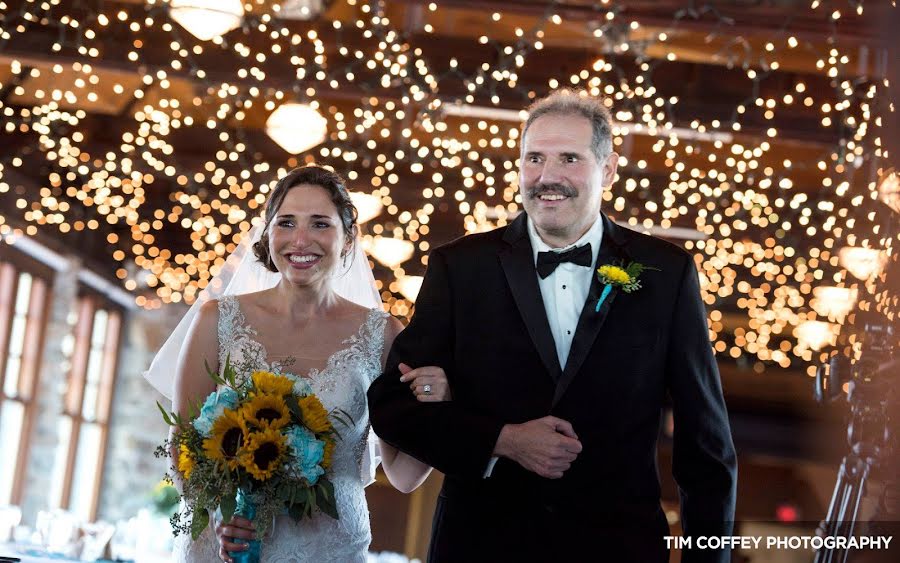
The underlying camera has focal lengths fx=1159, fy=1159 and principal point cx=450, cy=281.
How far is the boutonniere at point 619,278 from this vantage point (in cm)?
235

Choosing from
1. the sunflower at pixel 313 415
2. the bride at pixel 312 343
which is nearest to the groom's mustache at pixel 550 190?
the sunflower at pixel 313 415

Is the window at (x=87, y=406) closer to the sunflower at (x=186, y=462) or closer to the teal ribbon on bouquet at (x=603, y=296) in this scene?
the sunflower at (x=186, y=462)

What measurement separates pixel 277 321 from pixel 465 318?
972 mm

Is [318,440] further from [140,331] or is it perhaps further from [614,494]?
[140,331]

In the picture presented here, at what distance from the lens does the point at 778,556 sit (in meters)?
14.2

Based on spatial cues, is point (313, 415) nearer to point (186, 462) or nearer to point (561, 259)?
point (186, 462)

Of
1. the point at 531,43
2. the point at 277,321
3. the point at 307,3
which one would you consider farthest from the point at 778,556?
the point at 277,321

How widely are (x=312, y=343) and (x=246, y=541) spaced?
2.44 ft

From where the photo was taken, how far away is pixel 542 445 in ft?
7.27

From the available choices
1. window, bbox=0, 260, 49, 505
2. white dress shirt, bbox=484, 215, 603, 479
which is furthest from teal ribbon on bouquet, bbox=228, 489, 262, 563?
window, bbox=0, 260, 49, 505

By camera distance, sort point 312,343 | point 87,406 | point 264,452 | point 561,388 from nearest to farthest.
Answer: point 561,388 → point 264,452 → point 312,343 → point 87,406

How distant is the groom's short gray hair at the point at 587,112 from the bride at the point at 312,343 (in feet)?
2.82

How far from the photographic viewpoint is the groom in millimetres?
2312

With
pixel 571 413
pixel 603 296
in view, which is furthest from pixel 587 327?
pixel 571 413
